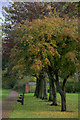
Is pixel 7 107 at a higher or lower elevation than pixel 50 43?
lower

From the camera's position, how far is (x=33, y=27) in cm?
1269

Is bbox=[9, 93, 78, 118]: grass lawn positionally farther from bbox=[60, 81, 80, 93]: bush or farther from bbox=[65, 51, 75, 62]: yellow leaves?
bbox=[60, 81, 80, 93]: bush

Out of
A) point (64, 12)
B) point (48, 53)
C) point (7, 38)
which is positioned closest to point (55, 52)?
point (48, 53)

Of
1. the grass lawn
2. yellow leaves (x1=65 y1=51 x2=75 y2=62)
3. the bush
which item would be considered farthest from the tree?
the bush

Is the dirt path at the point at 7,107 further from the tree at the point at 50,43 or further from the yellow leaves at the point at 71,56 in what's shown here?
the yellow leaves at the point at 71,56

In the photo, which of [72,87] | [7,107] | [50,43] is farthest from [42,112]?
[72,87]

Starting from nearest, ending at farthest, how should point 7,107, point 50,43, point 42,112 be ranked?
point 50,43 < point 42,112 < point 7,107

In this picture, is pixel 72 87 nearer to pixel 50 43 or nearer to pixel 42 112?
pixel 42 112

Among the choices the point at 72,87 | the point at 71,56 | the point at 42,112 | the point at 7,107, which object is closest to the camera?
the point at 71,56

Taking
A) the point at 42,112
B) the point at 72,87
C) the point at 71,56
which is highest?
the point at 71,56

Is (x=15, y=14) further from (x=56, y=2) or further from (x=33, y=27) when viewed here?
(x=33, y=27)

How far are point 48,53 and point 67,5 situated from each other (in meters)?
10.5

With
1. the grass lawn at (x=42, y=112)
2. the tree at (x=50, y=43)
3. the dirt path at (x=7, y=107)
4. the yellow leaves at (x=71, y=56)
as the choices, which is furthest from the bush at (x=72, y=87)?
the yellow leaves at (x=71, y=56)

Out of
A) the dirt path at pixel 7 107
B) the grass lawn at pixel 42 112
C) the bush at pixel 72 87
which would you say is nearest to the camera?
the grass lawn at pixel 42 112
